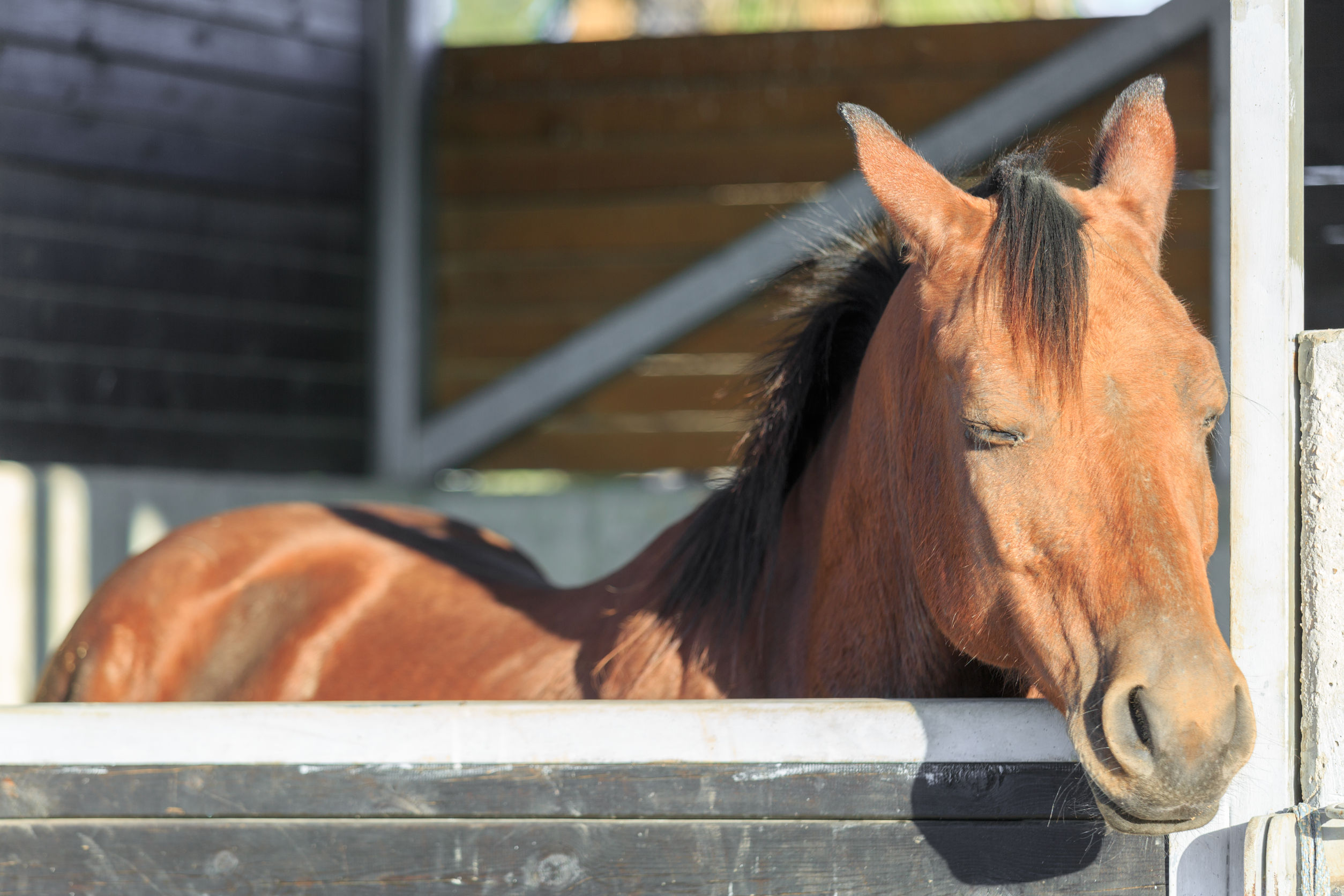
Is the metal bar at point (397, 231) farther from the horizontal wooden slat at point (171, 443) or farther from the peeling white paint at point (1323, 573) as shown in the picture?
the peeling white paint at point (1323, 573)

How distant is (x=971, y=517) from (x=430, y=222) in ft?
16.5

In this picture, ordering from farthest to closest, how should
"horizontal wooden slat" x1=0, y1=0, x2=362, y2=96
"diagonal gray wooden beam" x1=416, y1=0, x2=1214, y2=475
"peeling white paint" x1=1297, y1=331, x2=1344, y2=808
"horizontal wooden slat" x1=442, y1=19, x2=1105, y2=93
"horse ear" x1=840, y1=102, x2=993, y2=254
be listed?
"horizontal wooden slat" x1=442, y1=19, x2=1105, y2=93 < "diagonal gray wooden beam" x1=416, y1=0, x2=1214, y2=475 < "horizontal wooden slat" x1=0, y1=0, x2=362, y2=96 < "horse ear" x1=840, y1=102, x2=993, y2=254 < "peeling white paint" x1=1297, y1=331, x2=1344, y2=808

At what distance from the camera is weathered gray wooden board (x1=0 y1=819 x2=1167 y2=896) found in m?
1.43

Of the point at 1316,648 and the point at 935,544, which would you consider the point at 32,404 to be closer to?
the point at 935,544

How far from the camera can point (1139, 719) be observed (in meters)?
1.25

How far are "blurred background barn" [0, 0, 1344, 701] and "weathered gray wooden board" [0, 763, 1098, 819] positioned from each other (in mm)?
3235

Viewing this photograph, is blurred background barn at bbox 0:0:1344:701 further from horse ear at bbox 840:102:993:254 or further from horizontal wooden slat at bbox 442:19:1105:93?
horse ear at bbox 840:102:993:254

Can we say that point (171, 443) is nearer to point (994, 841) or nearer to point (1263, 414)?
point (994, 841)

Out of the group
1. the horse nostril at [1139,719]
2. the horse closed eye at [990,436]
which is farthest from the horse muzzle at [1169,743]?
the horse closed eye at [990,436]

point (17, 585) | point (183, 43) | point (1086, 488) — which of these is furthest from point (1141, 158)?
point (183, 43)

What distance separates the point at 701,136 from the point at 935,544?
15.2 ft

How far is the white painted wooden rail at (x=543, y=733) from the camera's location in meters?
1.43

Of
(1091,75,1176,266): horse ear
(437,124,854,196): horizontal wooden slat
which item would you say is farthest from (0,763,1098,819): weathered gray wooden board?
(437,124,854,196): horizontal wooden slat

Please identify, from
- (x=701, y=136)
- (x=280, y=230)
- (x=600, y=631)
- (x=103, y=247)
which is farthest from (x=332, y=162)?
(x=600, y=631)
